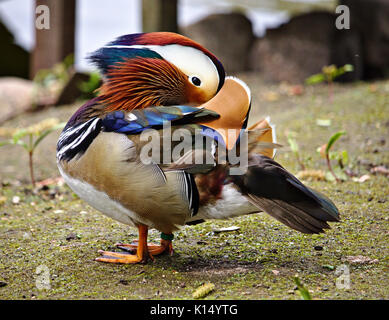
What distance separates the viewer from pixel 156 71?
2.28 metres

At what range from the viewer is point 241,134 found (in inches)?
89.7

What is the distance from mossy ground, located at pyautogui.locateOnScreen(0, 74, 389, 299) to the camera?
213cm

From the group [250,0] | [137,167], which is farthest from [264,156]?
[250,0]

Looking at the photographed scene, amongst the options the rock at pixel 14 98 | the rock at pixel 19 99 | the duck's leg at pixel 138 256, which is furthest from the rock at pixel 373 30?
the duck's leg at pixel 138 256

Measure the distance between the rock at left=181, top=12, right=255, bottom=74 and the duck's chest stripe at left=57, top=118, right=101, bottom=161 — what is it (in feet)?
16.6

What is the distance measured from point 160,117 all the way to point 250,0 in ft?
20.8

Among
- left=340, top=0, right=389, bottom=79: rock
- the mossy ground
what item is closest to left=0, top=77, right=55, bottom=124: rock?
the mossy ground

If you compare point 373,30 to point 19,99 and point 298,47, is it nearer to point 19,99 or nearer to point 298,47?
point 298,47

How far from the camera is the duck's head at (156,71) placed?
7.43ft

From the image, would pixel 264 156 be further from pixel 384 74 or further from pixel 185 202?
pixel 384 74

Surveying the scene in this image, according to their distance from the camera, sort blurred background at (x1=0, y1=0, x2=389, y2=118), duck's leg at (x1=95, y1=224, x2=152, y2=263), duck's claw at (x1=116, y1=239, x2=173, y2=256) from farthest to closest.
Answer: blurred background at (x1=0, y1=0, x2=389, y2=118) < duck's claw at (x1=116, y1=239, x2=173, y2=256) < duck's leg at (x1=95, y1=224, x2=152, y2=263)

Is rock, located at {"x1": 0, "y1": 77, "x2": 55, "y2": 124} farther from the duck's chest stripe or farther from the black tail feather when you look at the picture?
the black tail feather

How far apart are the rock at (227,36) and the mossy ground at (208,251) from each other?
3.29 meters

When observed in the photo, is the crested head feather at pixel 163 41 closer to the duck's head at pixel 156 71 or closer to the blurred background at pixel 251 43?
the duck's head at pixel 156 71
